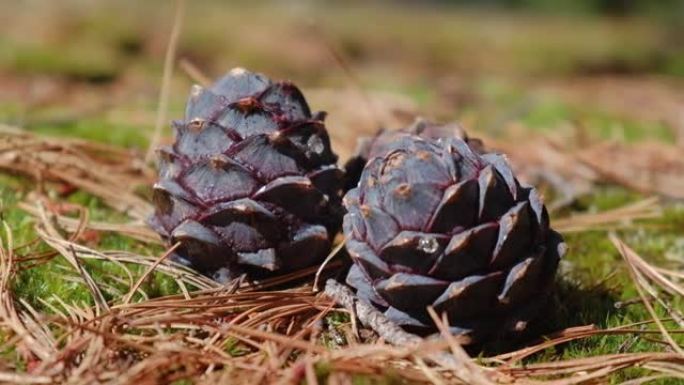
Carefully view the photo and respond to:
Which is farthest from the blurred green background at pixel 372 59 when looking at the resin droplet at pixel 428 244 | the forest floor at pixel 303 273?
the resin droplet at pixel 428 244

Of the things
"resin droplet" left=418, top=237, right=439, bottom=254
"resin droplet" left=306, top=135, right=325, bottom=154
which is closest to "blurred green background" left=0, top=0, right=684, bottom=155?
"resin droplet" left=306, top=135, right=325, bottom=154

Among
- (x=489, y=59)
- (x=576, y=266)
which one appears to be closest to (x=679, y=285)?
(x=576, y=266)

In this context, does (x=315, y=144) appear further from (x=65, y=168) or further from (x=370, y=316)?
(x=65, y=168)

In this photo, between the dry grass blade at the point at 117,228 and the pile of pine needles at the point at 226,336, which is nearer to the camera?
the pile of pine needles at the point at 226,336

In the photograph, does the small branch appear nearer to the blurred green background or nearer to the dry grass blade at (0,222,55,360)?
the dry grass blade at (0,222,55,360)

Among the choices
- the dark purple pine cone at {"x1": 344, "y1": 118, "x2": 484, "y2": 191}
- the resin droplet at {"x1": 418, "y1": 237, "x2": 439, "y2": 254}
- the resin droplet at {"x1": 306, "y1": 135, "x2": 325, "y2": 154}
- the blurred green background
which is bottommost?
the blurred green background

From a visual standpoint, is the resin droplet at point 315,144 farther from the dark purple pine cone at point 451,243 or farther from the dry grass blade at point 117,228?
the dry grass blade at point 117,228
